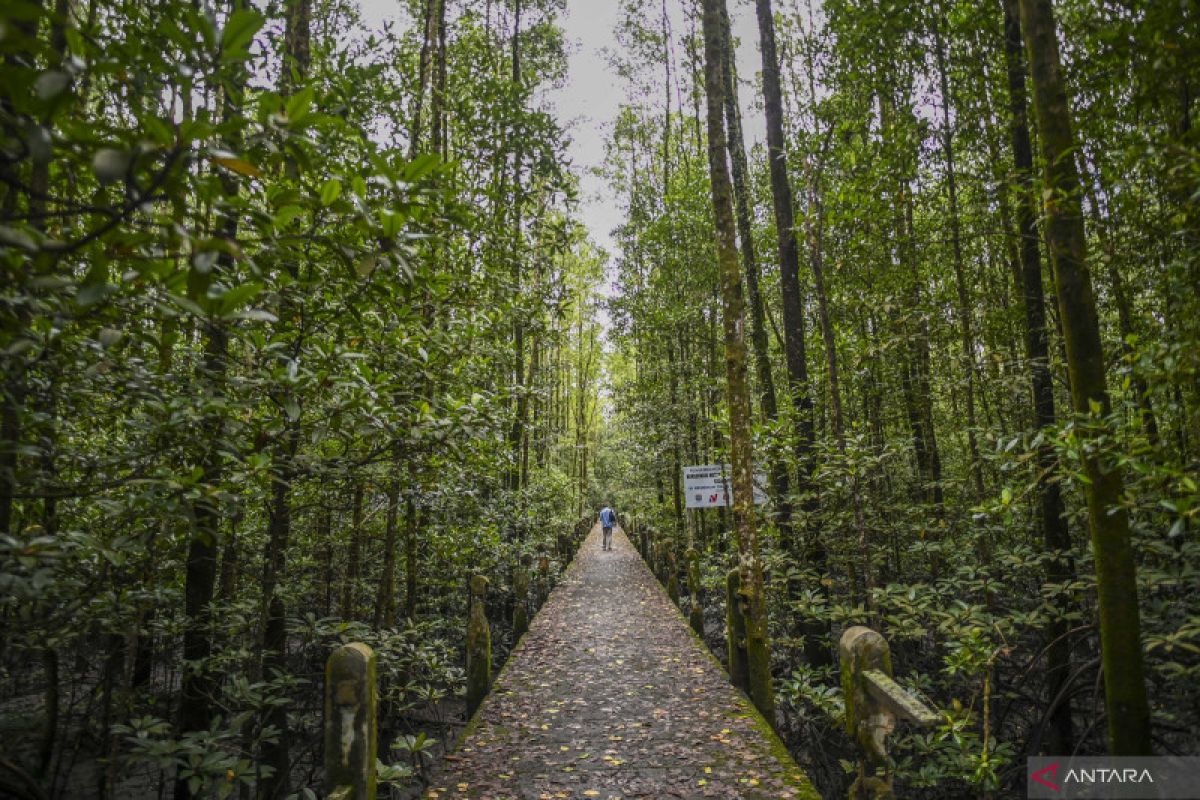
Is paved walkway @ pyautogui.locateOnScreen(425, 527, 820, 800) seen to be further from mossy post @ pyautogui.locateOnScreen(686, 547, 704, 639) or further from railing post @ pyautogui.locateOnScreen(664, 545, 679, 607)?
railing post @ pyautogui.locateOnScreen(664, 545, 679, 607)

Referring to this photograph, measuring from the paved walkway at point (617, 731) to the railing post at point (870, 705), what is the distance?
1.23 metres

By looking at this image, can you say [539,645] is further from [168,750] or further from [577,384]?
[577,384]

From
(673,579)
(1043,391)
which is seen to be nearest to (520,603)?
(673,579)

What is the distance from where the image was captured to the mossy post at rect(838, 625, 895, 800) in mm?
3656

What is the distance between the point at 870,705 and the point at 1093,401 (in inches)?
90.4

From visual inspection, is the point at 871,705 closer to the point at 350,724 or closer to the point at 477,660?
the point at 350,724

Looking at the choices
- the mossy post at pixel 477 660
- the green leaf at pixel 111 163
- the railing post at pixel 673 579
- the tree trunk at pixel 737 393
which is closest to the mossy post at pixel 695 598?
the railing post at pixel 673 579

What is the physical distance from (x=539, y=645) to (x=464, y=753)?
410cm

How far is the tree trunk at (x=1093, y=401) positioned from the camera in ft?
10.3

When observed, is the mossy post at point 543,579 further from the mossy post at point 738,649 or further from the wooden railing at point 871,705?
the wooden railing at point 871,705

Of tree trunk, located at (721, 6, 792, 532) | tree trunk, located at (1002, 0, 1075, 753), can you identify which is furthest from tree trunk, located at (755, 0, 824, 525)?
tree trunk, located at (1002, 0, 1075, 753)

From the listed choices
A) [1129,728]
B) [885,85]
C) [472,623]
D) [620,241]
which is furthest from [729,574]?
[620,241]

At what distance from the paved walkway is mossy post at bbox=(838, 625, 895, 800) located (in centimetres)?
120

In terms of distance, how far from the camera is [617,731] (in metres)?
6.06
